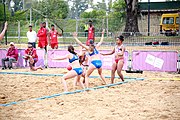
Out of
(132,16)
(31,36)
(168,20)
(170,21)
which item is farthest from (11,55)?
(168,20)

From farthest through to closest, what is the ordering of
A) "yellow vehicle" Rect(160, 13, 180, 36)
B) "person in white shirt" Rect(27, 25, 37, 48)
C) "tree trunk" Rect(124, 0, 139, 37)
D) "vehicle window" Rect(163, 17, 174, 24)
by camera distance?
"vehicle window" Rect(163, 17, 174, 24) < "yellow vehicle" Rect(160, 13, 180, 36) < "tree trunk" Rect(124, 0, 139, 37) < "person in white shirt" Rect(27, 25, 37, 48)

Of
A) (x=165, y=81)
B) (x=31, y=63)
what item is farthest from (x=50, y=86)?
(x=31, y=63)

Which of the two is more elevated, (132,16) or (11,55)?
(132,16)

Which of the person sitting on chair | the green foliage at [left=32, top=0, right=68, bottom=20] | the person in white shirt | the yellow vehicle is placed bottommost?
the person sitting on chair

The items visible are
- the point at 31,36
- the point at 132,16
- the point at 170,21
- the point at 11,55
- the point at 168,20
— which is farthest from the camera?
the point at 168,20

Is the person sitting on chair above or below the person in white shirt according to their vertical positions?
below

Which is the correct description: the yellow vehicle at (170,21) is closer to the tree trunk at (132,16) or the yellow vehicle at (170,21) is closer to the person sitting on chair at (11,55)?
the tree trunk at (132,16)

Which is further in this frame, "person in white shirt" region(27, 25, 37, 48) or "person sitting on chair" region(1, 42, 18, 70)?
"person in white shirt" region(27, 25, 37, 48)

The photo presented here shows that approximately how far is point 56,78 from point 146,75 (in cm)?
364

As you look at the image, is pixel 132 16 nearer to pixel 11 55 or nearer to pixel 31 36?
pixel 31 36

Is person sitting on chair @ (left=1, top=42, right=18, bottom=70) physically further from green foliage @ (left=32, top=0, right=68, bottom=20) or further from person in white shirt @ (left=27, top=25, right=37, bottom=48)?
green foliage @ (left=32, top=0, right=68, bottom=20)

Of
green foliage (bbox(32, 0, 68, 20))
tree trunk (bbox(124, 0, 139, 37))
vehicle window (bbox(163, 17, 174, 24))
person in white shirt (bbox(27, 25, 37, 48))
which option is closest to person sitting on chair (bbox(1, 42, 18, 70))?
person in white shirt (bbox(27, 25, 37, 48))

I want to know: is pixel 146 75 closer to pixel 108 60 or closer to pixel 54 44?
pixel 108 60

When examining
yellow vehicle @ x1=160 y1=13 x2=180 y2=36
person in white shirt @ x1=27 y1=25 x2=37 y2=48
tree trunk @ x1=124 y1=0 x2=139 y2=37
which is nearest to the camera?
person in white shirt @ x1=27 y1=25 x2=37 y2=48
